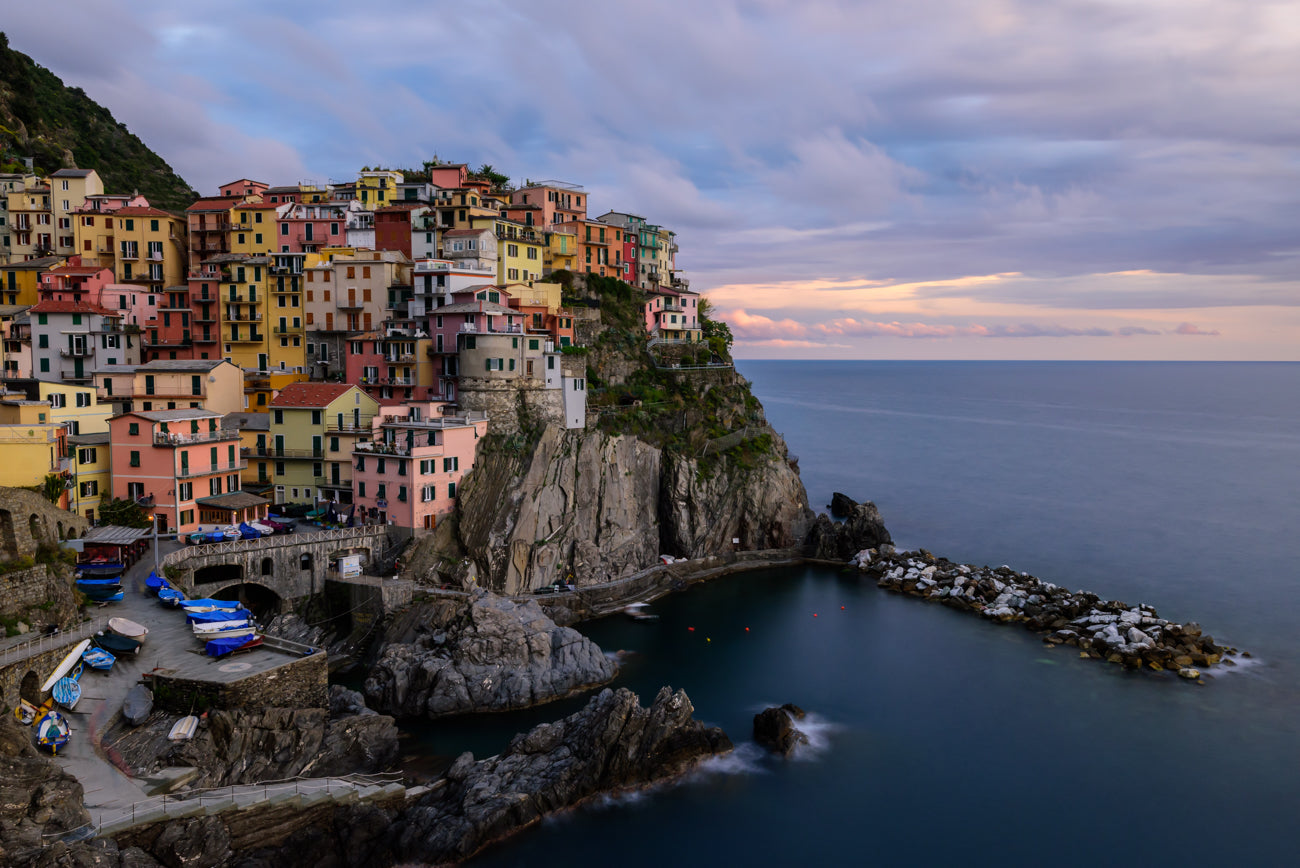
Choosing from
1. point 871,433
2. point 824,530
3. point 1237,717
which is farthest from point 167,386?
point 871,433

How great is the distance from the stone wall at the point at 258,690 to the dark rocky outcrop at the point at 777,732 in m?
18.1

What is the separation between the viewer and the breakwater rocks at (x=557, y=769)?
2950 centimetres

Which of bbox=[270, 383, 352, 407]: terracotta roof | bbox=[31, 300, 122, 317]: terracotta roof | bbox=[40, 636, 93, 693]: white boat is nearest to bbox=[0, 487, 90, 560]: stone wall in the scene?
bbox=[40, 636, 93, 693]: white boat

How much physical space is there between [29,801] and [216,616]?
47.1 ft

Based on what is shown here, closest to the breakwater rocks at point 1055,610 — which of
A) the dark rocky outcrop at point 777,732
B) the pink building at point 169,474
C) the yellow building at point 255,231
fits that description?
the dark rocky outcrop at point 777,732

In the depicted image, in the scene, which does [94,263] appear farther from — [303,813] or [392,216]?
[303,813]

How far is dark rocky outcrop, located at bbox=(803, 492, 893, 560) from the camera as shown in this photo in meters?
67.3

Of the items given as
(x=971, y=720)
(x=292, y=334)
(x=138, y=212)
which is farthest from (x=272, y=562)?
(x=138, y=212)

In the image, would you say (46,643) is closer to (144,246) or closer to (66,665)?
(66,665)

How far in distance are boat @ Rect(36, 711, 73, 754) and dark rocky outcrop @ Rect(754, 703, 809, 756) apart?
84.1ft

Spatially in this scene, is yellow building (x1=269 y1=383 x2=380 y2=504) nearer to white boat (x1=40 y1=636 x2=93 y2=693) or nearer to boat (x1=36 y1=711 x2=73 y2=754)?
white boat (x1=40 y1=636 x2=93 y2=693)

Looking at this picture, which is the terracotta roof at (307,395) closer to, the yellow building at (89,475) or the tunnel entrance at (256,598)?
the yellow building at (89,475)

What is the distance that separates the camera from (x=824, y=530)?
6844 cm

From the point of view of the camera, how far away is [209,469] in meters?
48.5
